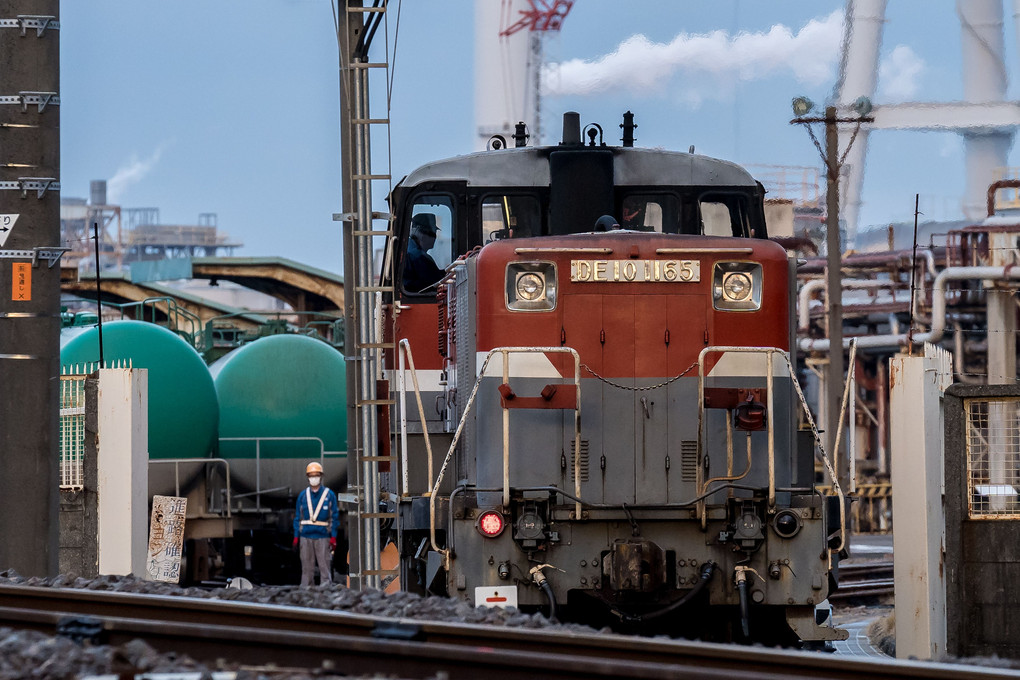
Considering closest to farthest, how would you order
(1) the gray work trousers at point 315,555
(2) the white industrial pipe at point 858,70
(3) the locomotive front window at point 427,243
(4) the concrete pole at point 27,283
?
(4) the concrete pole at point 27,283 → (3) the locomotive front window at point 427,243 → (1) the gray work trousers at point 315,555 → (2) the white industrial pipe at point 858,70

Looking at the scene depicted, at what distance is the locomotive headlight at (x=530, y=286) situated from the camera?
25.4 feet

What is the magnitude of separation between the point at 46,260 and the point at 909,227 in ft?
→ 136

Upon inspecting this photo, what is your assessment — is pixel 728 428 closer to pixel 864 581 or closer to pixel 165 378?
pixel 165 378

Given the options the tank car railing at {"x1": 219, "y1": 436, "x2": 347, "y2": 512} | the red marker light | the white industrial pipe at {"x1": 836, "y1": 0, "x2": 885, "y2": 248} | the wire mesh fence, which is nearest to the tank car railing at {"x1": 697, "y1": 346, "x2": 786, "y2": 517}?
the red marker light

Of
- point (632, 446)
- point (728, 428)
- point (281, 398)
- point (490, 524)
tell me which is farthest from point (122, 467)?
point (281, 398)

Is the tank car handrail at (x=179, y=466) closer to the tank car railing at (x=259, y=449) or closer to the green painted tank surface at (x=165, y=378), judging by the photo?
the green painted tank surface at (x=165, y=378)

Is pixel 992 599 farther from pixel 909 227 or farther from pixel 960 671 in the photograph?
pixel 909 227

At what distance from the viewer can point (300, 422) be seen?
1772cm

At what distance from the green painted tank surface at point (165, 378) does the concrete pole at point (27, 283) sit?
307 inches

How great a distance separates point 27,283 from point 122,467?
282 cm

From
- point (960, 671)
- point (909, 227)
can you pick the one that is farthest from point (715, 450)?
point (909, 227)

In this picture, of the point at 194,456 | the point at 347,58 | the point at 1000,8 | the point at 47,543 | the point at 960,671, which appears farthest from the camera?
the point at 1000,8

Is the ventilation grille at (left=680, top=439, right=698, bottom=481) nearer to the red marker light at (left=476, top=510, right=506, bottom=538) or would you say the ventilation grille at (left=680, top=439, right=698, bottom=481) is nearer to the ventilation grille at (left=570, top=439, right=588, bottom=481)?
Answer: the ventilation grille at (left=570, top=439, right=588, bottom=481)

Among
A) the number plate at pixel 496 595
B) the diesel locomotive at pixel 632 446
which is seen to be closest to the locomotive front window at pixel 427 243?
the diesel locomotive at pixel 632 446
